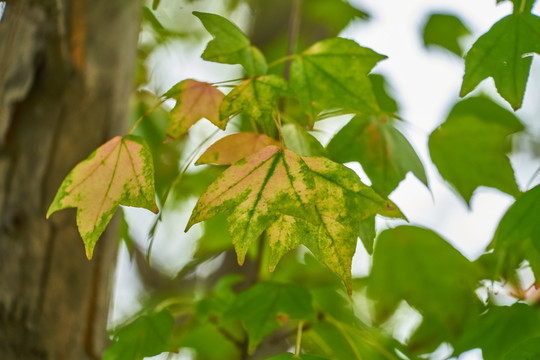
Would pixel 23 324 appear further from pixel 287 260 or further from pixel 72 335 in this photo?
pixel 287 260

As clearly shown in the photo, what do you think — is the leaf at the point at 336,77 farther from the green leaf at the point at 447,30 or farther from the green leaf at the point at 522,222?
the green leaf at the point at 447,30

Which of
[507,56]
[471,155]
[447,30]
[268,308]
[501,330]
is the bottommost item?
[501,330]

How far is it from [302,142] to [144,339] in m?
0.33

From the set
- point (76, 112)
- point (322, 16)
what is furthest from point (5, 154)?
point (322, 16)

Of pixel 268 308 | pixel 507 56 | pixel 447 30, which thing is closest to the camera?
pixel 507 56

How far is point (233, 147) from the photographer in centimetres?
66

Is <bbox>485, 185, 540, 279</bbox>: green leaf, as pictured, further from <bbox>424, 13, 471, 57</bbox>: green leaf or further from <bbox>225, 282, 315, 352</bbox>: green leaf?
<bbox>424, 13, 471, 57</bbox>: green leaf

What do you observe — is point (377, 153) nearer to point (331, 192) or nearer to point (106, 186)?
point (331, 192)

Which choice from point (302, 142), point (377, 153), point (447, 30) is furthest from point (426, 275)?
point (447, 30)

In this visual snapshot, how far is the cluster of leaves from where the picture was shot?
529mm

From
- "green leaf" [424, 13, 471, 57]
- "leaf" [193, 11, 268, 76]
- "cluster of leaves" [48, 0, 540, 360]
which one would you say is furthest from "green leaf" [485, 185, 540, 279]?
"green leaf" [424, 13, 471, 57]

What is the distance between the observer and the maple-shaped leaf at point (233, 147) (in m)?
0.65

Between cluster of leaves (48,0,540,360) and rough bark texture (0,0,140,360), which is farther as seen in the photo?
rough bark texture (0,0,140,360)

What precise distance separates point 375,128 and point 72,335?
54 centimetres
